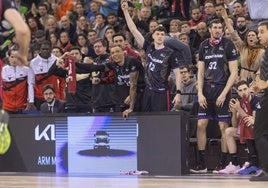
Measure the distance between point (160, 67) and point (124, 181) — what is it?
3170mm

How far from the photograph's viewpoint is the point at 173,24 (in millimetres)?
20438

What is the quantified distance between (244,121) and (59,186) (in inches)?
172

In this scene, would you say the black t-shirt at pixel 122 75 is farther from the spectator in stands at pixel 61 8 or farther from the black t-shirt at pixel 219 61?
the spectator in stands at pixel 61 8

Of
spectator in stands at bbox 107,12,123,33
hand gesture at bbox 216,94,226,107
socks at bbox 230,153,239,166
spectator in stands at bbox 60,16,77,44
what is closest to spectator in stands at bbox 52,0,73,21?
spectator in stands at bbox 60,16,77,44

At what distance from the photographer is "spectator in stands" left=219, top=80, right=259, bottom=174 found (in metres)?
16.1

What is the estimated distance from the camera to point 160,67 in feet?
54.9

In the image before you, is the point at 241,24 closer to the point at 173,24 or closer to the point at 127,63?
the point at 173,24

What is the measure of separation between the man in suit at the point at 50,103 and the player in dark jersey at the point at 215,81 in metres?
3.38

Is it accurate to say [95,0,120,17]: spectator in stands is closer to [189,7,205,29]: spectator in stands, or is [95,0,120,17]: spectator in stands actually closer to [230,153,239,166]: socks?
[189,7,205,29]: spectator in stands

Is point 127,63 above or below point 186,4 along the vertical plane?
below

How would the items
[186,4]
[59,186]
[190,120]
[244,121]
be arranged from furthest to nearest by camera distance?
[186,4] < [190,120] < [244,121] < [59,186]

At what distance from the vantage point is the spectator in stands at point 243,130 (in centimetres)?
1609

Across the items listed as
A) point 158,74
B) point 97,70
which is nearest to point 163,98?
point 158,74

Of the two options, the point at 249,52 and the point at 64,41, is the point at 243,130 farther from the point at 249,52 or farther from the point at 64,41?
the point at 64,41
